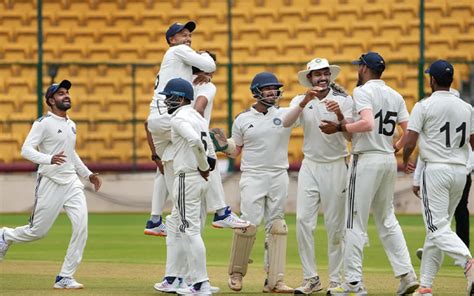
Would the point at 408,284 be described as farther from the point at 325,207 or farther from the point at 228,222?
the point at 228,222

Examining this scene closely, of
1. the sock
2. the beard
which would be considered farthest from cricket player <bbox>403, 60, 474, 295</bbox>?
the beard

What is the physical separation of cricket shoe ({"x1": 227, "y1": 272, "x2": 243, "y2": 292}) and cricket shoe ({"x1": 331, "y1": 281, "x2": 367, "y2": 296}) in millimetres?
1322

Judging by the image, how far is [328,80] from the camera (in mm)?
12445

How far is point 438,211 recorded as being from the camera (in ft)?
38.0

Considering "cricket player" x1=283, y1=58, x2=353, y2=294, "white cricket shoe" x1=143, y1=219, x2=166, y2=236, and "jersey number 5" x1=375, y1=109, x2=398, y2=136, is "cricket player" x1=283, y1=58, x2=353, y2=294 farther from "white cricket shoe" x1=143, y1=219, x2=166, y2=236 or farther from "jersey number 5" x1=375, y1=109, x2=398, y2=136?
"white cricket shoe" x1=143, y1=219, x2=166, y2=236

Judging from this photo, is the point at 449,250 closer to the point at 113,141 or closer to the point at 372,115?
the point at 372,115

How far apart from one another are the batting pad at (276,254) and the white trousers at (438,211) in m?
1.66

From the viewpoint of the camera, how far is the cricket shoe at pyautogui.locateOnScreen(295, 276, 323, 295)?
12.2 m

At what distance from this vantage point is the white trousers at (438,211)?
11.5 meters

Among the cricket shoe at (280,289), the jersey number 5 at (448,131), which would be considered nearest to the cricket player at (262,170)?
the cricket shoe at (280,289)

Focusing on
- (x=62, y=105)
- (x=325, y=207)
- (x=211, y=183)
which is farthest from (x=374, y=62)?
(x=62, y=105)

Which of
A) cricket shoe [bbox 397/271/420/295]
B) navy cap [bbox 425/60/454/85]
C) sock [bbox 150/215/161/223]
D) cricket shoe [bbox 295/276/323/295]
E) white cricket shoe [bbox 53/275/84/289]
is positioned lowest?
white cricket shoe [bbox 53/275/84/289]

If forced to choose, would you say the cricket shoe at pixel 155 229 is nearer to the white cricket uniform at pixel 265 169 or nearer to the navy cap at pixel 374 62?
the white cricket uniform at pixel 265 169

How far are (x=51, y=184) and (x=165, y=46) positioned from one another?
13.8 meters
